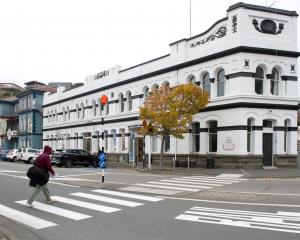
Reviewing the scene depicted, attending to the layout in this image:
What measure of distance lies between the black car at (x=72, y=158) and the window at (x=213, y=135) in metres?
11.3

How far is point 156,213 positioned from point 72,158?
92.9ft

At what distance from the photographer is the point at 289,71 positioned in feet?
107

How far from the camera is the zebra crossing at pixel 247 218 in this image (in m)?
10.4

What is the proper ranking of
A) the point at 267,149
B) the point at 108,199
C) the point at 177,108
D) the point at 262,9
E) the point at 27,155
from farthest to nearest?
the point at 27,155 → the point at 267,149 → the point at 262,9 → the point at 177,108 → the point at 108,199

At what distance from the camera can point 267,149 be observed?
31.8 meters

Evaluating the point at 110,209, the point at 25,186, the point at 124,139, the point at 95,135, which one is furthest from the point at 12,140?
the point at 110,209

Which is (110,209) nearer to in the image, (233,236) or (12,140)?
(233,236)

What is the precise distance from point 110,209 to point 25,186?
7698mm

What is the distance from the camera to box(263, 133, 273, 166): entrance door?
3167 cm

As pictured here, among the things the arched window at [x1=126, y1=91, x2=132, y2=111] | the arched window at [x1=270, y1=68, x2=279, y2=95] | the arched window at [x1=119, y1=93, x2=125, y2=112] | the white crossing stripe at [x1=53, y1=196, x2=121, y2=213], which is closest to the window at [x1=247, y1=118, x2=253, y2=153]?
the arched window at [x1=270, y1=68, x2=279, y2=95]

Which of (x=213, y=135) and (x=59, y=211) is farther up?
(x=213, y=135)

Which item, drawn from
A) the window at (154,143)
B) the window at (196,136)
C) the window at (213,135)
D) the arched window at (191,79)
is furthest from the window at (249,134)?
the window at (154,143)

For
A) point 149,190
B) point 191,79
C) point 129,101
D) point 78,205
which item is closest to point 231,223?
point 78,205

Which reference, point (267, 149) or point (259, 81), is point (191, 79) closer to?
point (259, 81)
